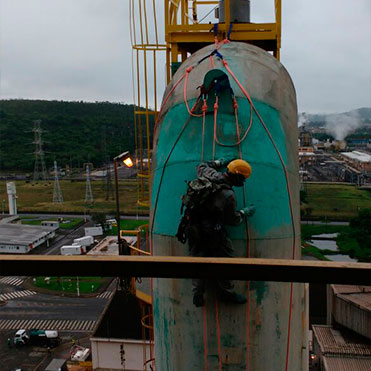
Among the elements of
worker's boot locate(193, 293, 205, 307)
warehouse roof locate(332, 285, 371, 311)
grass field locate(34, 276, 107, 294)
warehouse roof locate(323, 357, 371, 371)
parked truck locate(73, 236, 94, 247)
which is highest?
worker's boot locate(193, 293, 205, 307)

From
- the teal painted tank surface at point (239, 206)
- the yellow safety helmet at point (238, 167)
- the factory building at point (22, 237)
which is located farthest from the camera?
the factory building at point (22, 237)

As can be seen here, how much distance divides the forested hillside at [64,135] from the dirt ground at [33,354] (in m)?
85.2

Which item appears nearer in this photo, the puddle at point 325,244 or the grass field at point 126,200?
the puddle at point 325,244

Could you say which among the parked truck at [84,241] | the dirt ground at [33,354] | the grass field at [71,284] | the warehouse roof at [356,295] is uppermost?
the warehouse roof at [356,295]

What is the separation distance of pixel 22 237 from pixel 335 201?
50.6m

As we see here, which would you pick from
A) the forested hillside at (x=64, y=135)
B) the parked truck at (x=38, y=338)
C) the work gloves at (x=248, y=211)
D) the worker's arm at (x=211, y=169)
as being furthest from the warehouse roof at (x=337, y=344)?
the forested hillside at (x=64, y=135)

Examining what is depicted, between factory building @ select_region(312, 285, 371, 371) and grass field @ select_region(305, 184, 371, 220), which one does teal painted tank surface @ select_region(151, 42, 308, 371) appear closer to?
factory building @ select_region(312, 285, 371, 371)

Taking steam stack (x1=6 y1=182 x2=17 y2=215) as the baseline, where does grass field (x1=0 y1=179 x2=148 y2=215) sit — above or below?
below

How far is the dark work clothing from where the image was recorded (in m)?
5.04

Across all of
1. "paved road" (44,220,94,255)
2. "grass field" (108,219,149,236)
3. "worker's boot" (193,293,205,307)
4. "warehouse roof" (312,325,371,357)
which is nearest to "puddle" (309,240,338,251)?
"warehouse roof" (312,325,371,357)

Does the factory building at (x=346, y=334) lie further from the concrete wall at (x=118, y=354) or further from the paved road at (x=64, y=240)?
the paved road at (x=64, y=240)

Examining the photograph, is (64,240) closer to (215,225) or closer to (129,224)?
(129,224)

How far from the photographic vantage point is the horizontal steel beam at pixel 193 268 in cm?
307

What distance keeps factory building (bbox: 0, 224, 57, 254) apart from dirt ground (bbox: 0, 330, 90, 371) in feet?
59.5
